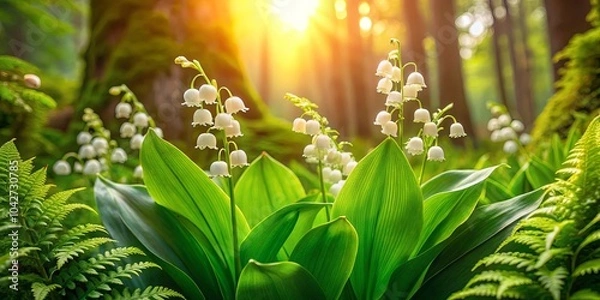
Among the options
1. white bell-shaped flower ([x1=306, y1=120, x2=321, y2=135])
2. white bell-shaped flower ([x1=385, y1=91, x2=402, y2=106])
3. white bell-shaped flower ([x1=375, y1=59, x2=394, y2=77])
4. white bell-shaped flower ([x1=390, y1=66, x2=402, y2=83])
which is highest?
white bell-shaped flower ([x1=375, y1=59, x2=394, y2=77])

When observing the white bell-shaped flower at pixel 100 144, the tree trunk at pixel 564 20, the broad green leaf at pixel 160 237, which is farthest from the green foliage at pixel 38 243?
the tree trunk at pixel 564 20

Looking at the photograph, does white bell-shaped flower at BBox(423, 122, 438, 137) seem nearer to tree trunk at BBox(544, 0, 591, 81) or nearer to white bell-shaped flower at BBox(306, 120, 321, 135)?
white bell-shaped flower at BBox(306, 120, 321, 135)

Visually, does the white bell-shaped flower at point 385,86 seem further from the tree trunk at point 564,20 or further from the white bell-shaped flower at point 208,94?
the tree trunk at point 564,20

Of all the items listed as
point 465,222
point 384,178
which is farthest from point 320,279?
point 465,222

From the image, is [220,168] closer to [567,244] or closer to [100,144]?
[567,244]

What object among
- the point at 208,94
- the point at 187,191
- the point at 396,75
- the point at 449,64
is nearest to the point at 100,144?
Answer: the point at 187,191

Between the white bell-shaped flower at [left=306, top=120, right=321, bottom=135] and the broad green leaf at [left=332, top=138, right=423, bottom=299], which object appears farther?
the white bell-shaped flower at [left=306, top=120, right=321, bottom=135]

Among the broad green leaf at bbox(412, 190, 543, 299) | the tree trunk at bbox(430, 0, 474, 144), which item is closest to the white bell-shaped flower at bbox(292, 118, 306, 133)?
the broad green leaf at bbox(412, 190, 543, 299)
